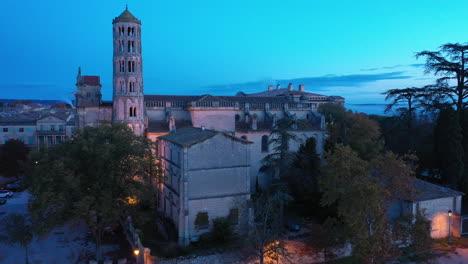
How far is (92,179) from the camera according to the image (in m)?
22.9

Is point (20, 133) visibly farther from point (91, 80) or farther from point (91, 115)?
point (91, 115)

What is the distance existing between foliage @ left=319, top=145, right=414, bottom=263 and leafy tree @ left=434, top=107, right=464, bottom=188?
49.6ft

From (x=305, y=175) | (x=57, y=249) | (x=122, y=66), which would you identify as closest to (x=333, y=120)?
(x=305, y=175)

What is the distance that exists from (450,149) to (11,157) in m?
58.3

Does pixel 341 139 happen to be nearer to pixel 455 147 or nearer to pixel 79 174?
pixel 455 147

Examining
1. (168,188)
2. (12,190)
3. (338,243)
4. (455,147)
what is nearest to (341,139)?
(455,147)

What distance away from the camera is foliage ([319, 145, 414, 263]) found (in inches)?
703

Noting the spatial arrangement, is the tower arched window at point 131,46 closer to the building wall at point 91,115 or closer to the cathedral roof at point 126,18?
the cathedral roof at point 126,18

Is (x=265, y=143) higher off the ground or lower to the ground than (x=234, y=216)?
higher

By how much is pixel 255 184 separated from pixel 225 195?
1380 cm

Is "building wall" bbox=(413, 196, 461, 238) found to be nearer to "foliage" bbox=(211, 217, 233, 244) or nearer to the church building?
the church building

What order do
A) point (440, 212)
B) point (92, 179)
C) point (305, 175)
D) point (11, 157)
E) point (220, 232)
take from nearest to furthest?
point (92, 179) < point (220, 232) < point (440, 212) < point (305, 175) < point (11, 157)

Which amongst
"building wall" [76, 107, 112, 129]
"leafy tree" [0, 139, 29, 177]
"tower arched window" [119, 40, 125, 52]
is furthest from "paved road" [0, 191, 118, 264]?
"leafy tree" [0, 139, 29, 177]

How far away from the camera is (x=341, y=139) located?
42.5 metres
